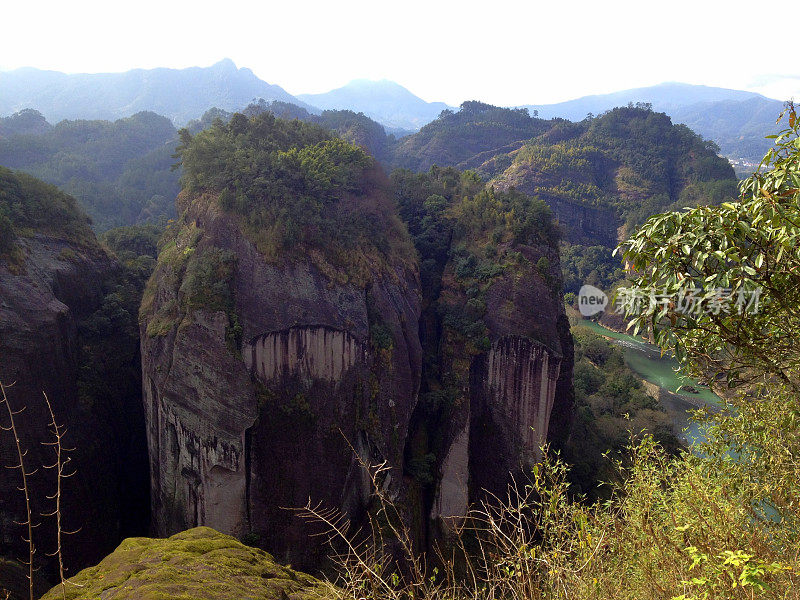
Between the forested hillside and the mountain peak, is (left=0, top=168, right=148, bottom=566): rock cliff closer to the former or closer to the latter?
the forested hillside

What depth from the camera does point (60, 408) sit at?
40.4ft

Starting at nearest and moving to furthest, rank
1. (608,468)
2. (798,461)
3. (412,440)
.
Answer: (798,461) < (412,440) < (608,468)

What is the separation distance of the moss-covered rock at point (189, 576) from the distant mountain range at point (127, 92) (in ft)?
398

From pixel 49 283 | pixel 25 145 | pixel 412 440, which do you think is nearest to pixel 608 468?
pixel 412 440

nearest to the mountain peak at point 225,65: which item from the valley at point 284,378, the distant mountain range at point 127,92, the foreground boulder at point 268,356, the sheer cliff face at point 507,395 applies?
the distant mountain range at point 127,92

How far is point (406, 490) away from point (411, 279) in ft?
21.6

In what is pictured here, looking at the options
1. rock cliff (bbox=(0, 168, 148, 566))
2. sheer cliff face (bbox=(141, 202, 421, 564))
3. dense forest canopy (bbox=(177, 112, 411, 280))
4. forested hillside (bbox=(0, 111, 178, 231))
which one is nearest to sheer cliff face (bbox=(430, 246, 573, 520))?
sheer cliff face (bbox=(141, 202, 421, 564))

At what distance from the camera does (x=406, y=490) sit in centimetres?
1408

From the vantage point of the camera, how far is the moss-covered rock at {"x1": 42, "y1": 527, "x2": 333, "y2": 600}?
496cm

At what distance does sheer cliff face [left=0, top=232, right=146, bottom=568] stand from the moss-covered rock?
5392mm

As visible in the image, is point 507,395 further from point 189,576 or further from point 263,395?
point 189,576

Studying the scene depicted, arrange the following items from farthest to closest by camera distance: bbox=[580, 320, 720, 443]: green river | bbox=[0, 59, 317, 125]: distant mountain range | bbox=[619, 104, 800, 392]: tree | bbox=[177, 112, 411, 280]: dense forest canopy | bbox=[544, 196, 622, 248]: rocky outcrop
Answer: bbox=[0, 59, 317, 125]: distant mountain range → bbox=[544, 196, 622, 248]: rocky outcrop → bbox=[580, 320, 720, 443]: green river → bbox=[177, 112, 411, 280]: dense forest canopy → bbox=[619, 104, 800, 392]: tree

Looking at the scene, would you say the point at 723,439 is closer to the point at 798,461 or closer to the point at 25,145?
the point at 798,461

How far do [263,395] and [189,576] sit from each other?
680 centimetres
